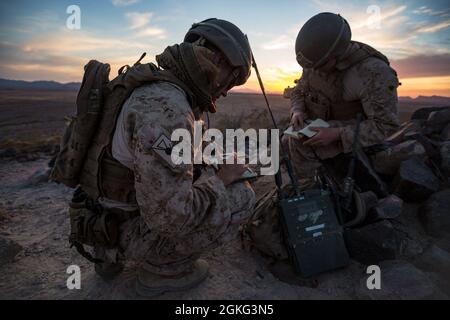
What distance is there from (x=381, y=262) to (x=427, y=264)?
0.46 metres

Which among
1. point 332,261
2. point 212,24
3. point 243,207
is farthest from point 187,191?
point 332,261

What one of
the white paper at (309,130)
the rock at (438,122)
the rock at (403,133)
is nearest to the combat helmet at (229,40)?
the white paper at (309,130)

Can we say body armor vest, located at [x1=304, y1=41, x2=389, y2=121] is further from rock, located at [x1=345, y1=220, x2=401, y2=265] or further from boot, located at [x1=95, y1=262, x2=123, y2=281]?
boot, located at [x1=95, y1=262, x2=123, y2=281]

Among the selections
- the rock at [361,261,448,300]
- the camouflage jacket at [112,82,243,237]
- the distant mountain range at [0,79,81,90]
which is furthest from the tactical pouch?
the distant mountain range at [0,79,81,90]

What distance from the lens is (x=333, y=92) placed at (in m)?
4.30

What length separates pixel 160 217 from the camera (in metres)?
2.16

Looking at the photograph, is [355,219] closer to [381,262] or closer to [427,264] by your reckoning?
[381,262]

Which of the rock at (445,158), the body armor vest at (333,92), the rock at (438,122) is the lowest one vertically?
the rock at (445,158)

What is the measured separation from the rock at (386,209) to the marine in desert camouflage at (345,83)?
0.66 metres

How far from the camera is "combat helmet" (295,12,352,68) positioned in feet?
12.4

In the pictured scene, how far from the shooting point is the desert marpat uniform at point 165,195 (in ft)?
6.77

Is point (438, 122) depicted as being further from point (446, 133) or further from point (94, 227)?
point (94, 227)

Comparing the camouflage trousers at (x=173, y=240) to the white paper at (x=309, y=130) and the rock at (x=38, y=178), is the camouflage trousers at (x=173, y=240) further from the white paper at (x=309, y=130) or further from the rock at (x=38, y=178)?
the rock at (x=38, y=178)

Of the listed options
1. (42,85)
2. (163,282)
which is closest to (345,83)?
(163,282)
